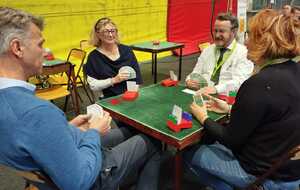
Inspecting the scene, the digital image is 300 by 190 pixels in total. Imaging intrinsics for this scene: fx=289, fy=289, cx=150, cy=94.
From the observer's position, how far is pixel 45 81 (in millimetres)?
3215

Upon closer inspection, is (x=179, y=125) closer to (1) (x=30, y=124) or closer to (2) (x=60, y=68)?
(1) (x=30, y=124)

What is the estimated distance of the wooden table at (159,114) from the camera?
1.48 metres

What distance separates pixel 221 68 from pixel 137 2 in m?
3.81

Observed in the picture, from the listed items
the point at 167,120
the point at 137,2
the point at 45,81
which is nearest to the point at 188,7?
the point at 137,2

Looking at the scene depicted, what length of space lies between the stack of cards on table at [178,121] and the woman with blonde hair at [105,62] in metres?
0.90

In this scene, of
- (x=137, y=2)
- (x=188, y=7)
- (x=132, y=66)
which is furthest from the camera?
(x=188, y=7)

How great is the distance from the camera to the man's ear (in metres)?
1.05

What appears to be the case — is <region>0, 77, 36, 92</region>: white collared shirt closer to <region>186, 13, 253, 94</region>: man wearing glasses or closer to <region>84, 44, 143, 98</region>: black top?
<region>84, 44, 143, 98</region>: black top

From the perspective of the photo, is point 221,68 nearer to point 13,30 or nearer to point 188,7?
point 13,30

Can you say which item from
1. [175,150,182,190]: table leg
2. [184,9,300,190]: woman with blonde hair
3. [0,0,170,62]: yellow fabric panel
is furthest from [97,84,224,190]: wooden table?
[0,0,170,62]: yellow fabric panel

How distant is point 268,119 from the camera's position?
129 centimetres

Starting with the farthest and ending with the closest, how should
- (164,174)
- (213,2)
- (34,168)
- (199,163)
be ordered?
(213,2) → (164,174) → (199,163) → (34,168)

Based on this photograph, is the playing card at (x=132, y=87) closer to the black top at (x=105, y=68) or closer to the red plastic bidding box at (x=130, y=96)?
the red plastic bidding box at (x=130, y=96)

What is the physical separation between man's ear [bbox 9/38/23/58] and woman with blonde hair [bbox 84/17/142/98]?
1.29 m
